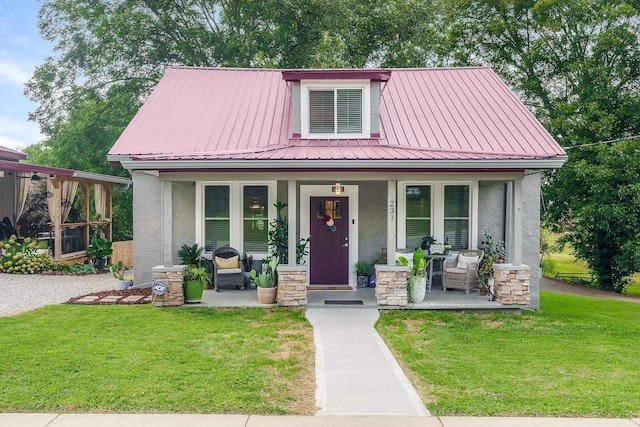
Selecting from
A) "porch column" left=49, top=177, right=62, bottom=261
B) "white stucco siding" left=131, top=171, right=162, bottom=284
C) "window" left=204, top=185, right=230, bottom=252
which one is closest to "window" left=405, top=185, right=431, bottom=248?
"window" left=204, top=185, right=230, bottom=252

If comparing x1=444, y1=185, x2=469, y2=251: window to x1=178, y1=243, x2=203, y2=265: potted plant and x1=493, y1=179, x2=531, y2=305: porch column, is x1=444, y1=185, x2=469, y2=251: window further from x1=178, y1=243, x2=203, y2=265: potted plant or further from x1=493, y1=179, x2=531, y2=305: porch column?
x1=178, y1=243, x2=203, y2=265: potted plant

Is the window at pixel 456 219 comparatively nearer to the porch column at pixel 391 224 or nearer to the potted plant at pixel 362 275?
the potted plant at pixel 362 275

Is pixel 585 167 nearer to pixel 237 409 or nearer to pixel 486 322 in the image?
pixel 486 322

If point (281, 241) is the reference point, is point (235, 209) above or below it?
above

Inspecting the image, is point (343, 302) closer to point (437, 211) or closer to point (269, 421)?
point (437, 211)

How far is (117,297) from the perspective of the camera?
29.6ft

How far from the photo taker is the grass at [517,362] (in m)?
4.18

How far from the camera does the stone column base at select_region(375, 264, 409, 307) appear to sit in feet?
26.6

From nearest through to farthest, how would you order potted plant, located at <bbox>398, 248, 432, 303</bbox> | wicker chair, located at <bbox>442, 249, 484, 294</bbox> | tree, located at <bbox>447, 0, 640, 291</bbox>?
1. potted plant, located at <bbox>398, 248, 432, 303</bbox>
2. wicker chair, located at <bbox>442, 249, 484, 294</bbox>
3. tree, located at <bbox>447, 0, 640, 291</bbox>

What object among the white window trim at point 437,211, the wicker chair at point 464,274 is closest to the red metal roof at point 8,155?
the white window trim at point 437,211

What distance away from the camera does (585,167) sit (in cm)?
1519

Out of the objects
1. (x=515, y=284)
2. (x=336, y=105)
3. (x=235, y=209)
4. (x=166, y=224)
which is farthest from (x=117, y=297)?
(x=515, y=284)

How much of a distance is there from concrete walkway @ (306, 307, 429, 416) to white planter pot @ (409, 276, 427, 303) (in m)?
1.22

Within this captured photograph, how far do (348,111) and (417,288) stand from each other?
4.18 m
